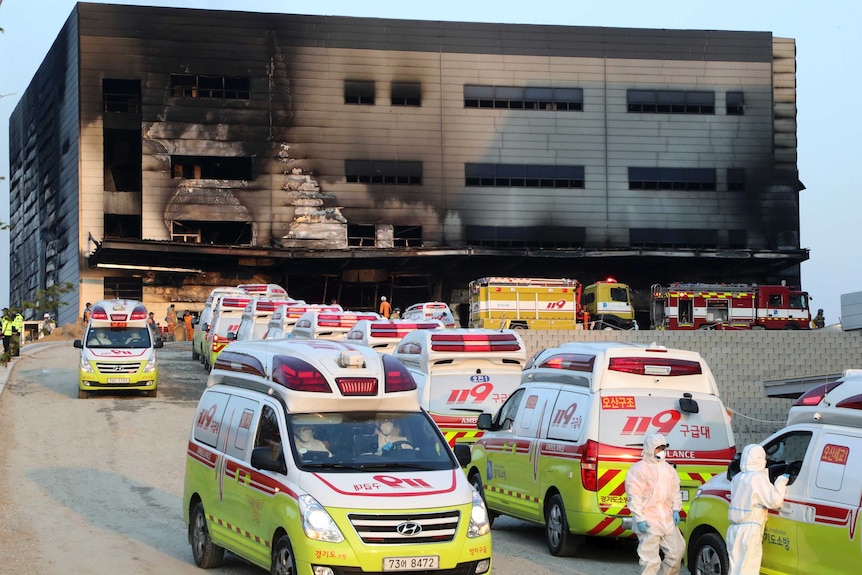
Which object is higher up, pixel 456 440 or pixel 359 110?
pixel 359 110

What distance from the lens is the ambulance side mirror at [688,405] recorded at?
1373cm

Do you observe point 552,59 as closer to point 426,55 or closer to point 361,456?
point 426,55

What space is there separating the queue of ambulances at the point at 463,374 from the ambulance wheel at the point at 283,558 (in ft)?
24.1

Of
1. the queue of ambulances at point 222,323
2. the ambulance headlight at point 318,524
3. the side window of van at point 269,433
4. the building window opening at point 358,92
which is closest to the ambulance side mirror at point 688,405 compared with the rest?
the side window of van at point 269,433

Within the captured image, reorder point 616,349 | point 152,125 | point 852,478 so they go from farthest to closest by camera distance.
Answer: point 152,125 → point 616,349 → point 852,478

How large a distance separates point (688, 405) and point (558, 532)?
7.08 ft

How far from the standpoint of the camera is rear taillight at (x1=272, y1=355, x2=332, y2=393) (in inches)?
437

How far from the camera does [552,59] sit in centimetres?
6819

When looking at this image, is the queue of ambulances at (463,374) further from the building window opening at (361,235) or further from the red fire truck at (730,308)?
the building window opening at (361,235)

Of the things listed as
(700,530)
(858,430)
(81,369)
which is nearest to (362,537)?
(700,530)

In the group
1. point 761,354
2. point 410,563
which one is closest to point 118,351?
point 761,354

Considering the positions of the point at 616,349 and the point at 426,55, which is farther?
the point at 426,55

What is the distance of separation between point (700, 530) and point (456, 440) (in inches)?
267

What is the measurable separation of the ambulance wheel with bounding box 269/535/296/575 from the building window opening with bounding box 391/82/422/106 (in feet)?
189
